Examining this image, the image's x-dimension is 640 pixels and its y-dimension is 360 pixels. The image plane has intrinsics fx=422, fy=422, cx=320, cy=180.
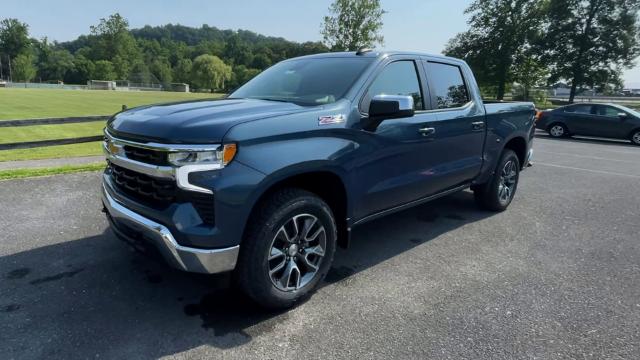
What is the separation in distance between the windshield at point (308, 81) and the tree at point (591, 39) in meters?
37.4

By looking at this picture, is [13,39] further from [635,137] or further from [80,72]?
[635,137]

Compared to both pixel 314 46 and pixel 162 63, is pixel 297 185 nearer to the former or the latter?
pixel 314 46

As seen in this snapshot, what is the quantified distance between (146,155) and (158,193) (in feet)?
0.87

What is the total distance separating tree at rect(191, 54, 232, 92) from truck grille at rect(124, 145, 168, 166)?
100655mm

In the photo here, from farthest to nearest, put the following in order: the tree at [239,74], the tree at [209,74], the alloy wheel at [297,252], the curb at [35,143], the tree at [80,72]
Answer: the tree at [80,72], the tree at [239,74], the tree at [209,74], the curb at [35,143], the alloy wheel at [297,252]

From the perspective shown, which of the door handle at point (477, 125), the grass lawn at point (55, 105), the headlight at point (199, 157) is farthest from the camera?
the grass lawn at point (55, 105)

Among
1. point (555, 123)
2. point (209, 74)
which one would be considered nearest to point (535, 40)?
point (555, 123)

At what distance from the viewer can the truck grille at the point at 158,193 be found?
99.2 inches

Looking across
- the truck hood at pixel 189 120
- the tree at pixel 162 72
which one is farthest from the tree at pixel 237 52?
the truck hood at pixel 189 120

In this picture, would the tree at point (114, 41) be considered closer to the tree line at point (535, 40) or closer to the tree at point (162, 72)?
the tree at point (162, 72)

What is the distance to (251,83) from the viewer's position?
4.36m

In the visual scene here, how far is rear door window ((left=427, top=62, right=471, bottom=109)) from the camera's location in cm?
419

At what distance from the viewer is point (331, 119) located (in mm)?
3092

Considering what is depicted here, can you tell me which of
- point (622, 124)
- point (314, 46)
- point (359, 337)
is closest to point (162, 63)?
point (314, 46)
